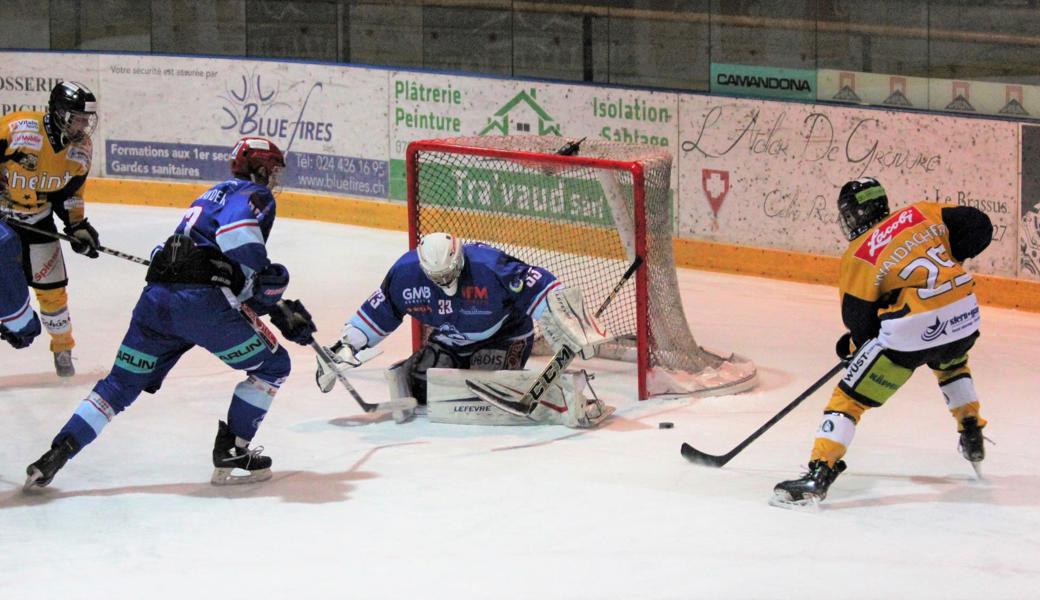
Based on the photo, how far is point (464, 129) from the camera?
10.0m

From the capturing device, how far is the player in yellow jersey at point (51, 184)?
21.3 feet

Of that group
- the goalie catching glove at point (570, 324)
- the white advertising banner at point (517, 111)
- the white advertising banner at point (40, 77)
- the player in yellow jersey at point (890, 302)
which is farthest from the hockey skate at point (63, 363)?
the white advertising banner at point (40, 77)

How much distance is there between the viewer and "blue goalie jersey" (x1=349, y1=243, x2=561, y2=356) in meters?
5.88

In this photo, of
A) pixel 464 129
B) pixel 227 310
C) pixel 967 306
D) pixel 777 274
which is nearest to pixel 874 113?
pixel 777 274

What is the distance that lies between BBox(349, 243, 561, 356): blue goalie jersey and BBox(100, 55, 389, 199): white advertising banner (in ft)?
14.4

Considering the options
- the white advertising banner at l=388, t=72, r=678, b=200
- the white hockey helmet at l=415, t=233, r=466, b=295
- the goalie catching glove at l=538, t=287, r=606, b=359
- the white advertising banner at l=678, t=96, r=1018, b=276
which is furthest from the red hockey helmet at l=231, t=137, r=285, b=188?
the white advertising banner at l=388, t=72, r=678, b=200

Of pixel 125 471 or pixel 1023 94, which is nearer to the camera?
pixel 125 471

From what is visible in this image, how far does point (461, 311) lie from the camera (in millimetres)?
5949

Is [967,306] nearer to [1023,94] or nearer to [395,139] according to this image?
[1023,94]

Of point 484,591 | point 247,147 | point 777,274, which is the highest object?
point 247,147

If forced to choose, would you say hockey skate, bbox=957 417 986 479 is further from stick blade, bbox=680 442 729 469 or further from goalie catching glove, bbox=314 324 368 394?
goalie catching glove, bbox=314 324 368 394

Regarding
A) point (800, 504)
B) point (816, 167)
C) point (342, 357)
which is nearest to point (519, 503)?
point (800, 504)

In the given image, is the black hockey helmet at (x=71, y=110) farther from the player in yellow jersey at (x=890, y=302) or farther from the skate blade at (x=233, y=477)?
the player in yellow jersey at (x=890, y=302)

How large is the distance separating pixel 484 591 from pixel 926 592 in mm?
1168
